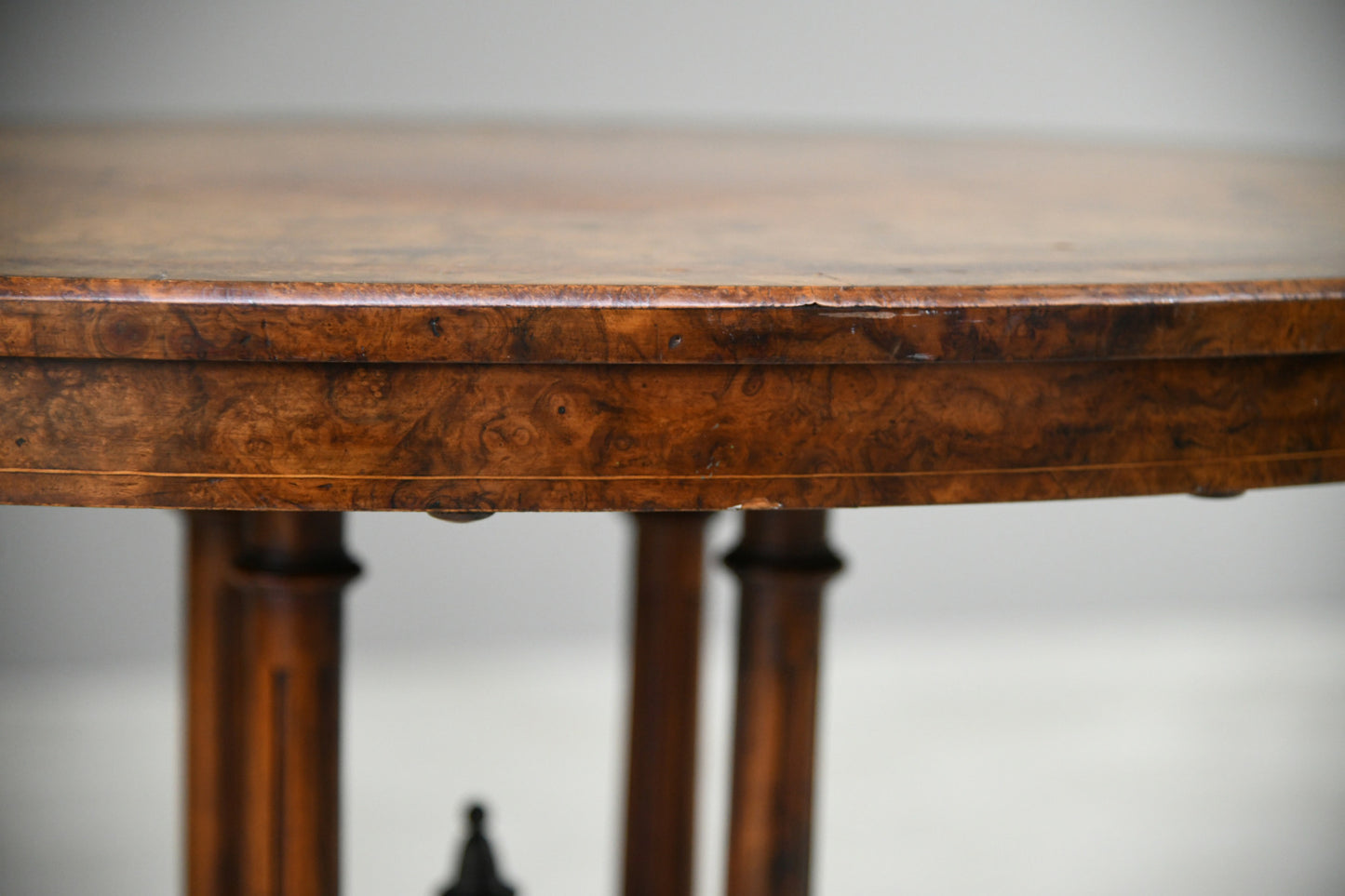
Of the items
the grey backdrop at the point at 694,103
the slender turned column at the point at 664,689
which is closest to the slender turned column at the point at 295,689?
the slender turned column at the point at 664,689

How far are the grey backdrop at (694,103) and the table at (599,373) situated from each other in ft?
4.13

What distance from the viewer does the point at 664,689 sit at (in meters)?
0.87

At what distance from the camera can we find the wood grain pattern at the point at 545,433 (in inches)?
16.5

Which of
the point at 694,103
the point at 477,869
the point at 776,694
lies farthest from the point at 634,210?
the point at 694,103

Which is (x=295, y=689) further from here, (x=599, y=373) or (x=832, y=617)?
(x=832, y=617)

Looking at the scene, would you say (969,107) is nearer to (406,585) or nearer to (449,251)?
(406,585)

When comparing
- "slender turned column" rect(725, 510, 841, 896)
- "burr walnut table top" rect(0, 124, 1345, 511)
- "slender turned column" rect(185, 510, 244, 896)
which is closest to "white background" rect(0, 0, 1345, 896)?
"slender turned column" rect(185, 510, 244, 896)

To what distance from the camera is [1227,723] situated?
6.06 ft

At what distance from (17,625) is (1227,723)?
4.73ft

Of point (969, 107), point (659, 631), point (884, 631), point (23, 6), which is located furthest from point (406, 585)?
point (659, 631)

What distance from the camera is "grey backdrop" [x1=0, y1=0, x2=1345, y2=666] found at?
6.07ft

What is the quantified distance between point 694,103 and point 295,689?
154 centimetres

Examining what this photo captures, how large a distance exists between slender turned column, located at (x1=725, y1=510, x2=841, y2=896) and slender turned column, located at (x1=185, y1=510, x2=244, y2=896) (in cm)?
29

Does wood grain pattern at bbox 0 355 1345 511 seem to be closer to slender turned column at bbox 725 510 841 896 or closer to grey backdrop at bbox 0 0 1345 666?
slender turned column at bbox 725 510 841 896
